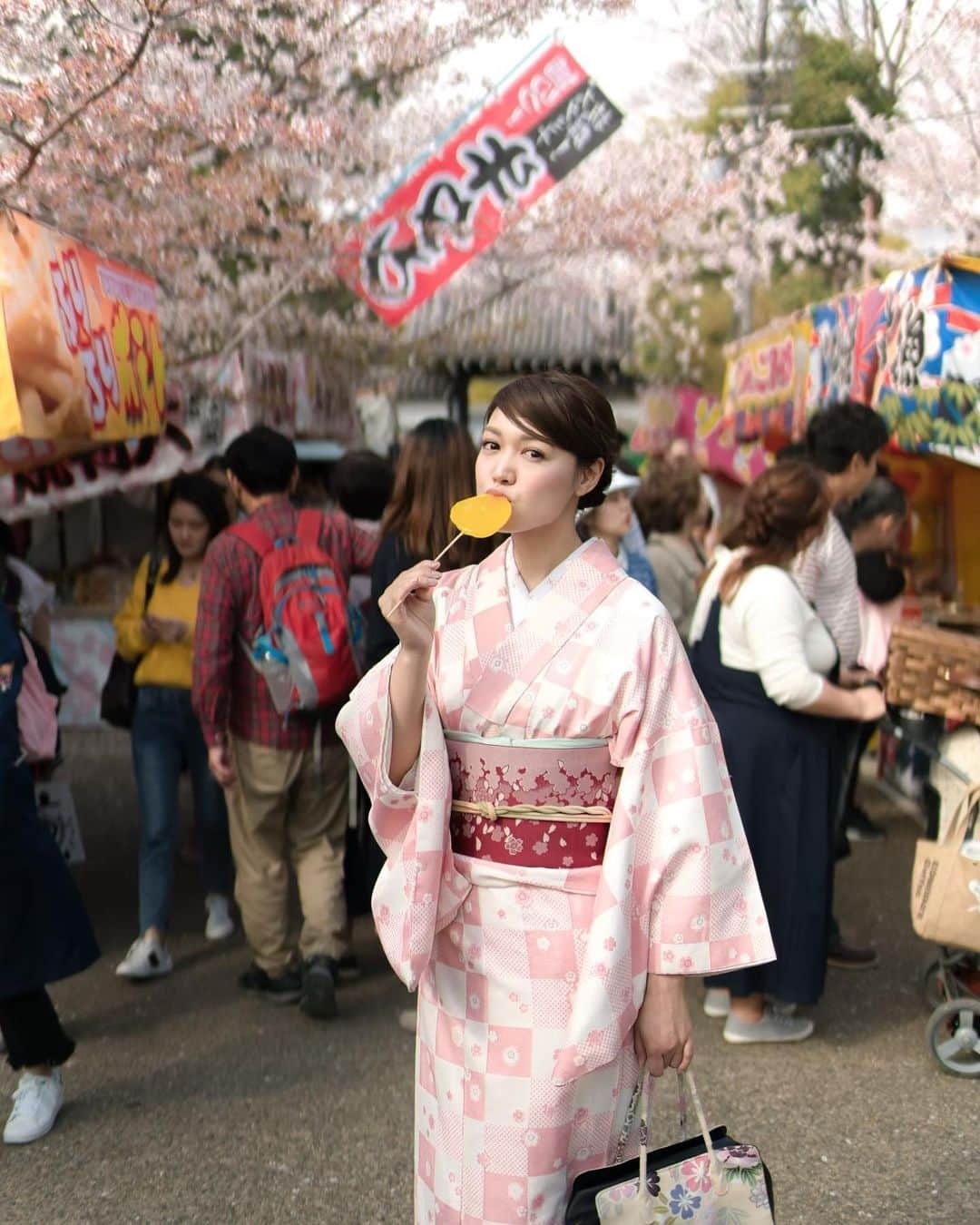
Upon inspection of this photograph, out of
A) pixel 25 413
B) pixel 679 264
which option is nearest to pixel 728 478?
pixel 679 264

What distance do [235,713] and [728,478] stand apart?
32.3ft

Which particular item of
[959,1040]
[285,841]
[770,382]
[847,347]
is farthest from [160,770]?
[770,382]

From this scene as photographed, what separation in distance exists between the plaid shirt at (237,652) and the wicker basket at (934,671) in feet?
6.11

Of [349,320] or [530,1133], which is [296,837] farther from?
[349,320]

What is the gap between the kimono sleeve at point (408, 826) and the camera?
223 centimetres

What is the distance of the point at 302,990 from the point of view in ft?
14.6

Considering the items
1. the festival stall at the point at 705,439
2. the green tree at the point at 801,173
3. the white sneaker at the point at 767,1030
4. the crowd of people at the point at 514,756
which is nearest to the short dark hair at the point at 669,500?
the crowd of people at the point at 514,756

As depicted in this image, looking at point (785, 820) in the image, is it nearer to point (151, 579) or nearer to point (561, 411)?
point (561, 411)

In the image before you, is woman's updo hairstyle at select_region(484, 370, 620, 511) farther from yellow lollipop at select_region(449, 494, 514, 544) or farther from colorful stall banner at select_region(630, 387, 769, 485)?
colorful stall banner at select_region(630, 387, 769, 485)

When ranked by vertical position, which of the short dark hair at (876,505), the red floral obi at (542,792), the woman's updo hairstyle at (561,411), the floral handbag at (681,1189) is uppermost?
the woman's updo hairstyle at (561,411)

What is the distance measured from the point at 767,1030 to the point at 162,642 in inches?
101

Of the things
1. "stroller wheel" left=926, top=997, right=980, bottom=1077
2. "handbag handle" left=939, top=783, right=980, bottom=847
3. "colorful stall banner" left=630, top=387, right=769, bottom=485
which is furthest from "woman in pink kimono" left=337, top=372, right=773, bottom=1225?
"colorful stall banner" left=630, top=387, right=769, bottom=485

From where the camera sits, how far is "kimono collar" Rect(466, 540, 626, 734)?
7.22 feet

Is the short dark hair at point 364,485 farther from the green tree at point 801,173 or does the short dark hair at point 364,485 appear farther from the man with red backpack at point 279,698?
the green tree at point 801,173
